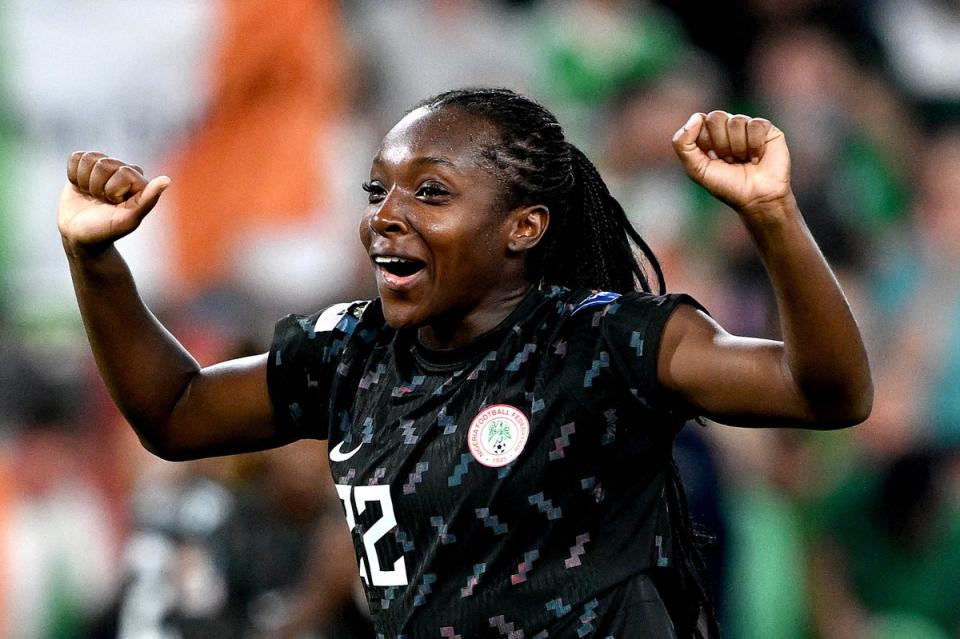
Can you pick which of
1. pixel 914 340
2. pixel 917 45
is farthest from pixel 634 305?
pixel 917 45

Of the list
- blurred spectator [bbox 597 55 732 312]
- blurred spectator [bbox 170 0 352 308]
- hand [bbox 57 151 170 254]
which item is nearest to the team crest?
hand [bbox 57 151 170 254]

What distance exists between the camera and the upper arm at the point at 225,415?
10.1 ft

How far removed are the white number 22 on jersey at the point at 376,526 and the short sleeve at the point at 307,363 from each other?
0.84 feet

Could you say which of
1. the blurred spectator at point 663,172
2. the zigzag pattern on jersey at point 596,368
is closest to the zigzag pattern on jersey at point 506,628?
the zigzag pattern on jersey at point 596,368

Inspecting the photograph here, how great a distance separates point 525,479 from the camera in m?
2.65

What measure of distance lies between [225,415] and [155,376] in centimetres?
14

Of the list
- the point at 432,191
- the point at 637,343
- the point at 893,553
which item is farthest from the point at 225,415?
the point at 893,553

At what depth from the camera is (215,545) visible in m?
4.84

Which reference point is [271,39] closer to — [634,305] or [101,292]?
[101,292]

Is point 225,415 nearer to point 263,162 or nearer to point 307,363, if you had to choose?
point 307,363

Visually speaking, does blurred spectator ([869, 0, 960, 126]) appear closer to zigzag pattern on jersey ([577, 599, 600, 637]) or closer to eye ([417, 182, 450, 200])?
eye ([417, 182, 450, 200])

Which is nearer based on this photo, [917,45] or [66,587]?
[66,587]

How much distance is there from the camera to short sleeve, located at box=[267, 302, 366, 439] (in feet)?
9.91

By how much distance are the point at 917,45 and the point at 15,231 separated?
368 cm
